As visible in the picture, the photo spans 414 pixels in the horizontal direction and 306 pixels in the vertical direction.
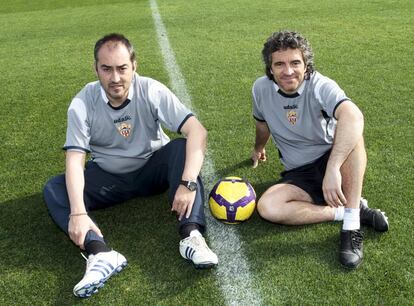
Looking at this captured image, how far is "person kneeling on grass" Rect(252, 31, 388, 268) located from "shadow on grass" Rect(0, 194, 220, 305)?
0.87 meters

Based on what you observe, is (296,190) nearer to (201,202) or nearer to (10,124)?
(201,202)

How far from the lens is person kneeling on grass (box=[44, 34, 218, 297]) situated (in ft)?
11.8

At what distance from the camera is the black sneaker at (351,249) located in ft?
11.2

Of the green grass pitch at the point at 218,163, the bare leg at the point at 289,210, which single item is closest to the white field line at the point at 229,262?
the green grass pitch at the point at 218,163

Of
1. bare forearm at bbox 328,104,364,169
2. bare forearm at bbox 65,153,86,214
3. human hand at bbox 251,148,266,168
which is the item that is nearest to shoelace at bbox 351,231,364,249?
bare forearm at bbox 328,104,364,169

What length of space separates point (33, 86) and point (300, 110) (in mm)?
5137

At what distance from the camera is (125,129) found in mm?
4062

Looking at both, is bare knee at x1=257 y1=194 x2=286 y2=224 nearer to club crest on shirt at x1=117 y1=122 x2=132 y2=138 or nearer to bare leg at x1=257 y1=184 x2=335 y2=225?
bare leg at x1=257 y1=184 x2=335 y2=225

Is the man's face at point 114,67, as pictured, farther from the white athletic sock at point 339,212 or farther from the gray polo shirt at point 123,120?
the white athletic sock at point 339,212

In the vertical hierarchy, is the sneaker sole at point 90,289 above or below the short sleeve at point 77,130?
below

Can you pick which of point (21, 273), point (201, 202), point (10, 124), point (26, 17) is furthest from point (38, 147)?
point (26, 17)

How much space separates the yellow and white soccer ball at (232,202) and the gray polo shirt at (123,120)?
637 mm

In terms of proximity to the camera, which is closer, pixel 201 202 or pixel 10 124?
pixel 201 202

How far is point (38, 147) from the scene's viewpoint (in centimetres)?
558
